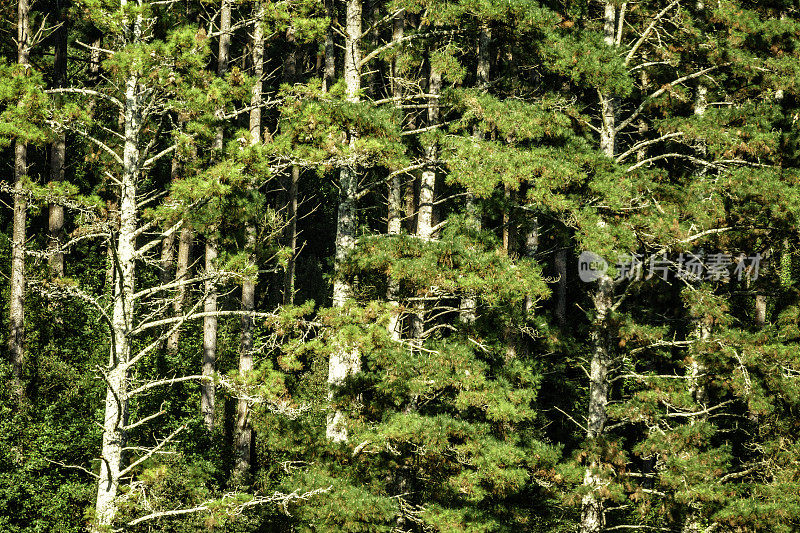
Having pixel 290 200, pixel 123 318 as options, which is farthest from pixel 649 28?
pixel 123 318

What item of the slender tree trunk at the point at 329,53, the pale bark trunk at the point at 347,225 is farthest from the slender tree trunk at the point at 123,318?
the slender tree trunk at the point at 329,53

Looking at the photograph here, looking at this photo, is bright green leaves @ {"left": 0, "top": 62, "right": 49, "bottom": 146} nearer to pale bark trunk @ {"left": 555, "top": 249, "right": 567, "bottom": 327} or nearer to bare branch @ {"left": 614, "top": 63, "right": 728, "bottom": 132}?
bare branch @ {"left": 614, "top": 63, "right": 728, "bottom": 132}

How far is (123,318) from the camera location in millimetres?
10008

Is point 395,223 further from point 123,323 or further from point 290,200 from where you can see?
point 290,200

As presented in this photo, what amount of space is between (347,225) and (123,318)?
4.35 meters

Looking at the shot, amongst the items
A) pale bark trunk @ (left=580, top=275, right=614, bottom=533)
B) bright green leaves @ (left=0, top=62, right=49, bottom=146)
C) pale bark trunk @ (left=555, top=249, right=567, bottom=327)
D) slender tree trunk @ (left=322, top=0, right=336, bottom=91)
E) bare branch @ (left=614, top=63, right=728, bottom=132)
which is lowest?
pale bark trunk @ (left=580, top=275, right=614, bottom=533)

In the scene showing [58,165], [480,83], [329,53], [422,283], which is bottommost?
[422,283]

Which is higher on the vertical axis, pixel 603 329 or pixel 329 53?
pixel 329 53

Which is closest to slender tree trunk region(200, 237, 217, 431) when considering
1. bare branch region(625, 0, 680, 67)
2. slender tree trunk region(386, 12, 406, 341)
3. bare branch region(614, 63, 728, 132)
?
slender tree trunk region(386, 12, 406, 341)

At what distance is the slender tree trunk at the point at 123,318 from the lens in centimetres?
973

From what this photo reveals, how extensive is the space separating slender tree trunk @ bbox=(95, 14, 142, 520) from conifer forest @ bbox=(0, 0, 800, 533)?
0.04 meters

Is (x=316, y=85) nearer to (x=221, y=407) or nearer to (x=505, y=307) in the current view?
(x=505, y=307)

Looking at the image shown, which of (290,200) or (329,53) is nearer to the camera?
(329,53)

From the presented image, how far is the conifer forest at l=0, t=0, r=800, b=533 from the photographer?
1006 centimetres
